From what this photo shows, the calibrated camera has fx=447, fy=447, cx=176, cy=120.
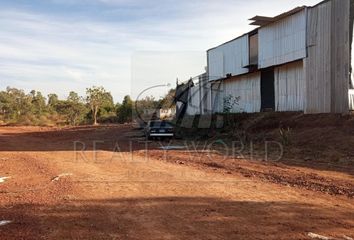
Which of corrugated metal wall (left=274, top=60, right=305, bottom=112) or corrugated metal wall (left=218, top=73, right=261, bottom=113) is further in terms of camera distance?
corrugated metal wall (left=218, top=73, right=261, bottom=113)

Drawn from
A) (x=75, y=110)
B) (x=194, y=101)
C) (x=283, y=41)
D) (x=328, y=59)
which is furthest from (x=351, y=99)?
(x=75, y=110)

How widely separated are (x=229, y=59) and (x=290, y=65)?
9.24 meters

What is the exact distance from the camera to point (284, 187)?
1079cm

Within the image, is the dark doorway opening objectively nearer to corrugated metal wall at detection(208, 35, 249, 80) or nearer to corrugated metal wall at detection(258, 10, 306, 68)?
corrugated metal wall at detection(258, 10, 306, 68)

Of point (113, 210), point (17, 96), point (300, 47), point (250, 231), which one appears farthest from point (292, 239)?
point (17, 96)

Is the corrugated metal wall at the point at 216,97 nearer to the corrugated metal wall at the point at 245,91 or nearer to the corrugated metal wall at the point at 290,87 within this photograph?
the corrugated metal wall at the point at 245,91

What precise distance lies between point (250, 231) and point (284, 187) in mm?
4304

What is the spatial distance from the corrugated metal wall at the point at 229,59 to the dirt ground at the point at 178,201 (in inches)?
776

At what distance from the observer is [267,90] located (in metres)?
31.1

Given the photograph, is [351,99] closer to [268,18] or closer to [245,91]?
[268,18]

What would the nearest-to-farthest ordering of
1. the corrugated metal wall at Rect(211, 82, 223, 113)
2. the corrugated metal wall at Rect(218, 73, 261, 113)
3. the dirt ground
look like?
the dirt ground
the corrugated metal wall at Rect(218, 73, 261, 113)
the corrugated metal wall at Rect(211, 82, 223, 113)

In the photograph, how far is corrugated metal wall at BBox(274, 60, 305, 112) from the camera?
86.7 ft

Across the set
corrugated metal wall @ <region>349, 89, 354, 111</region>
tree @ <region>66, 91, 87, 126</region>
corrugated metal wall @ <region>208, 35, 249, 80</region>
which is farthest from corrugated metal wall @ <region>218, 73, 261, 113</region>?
tree @ <region>66, 91, 87, 126</region>

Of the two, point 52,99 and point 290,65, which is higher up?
point 52,99
